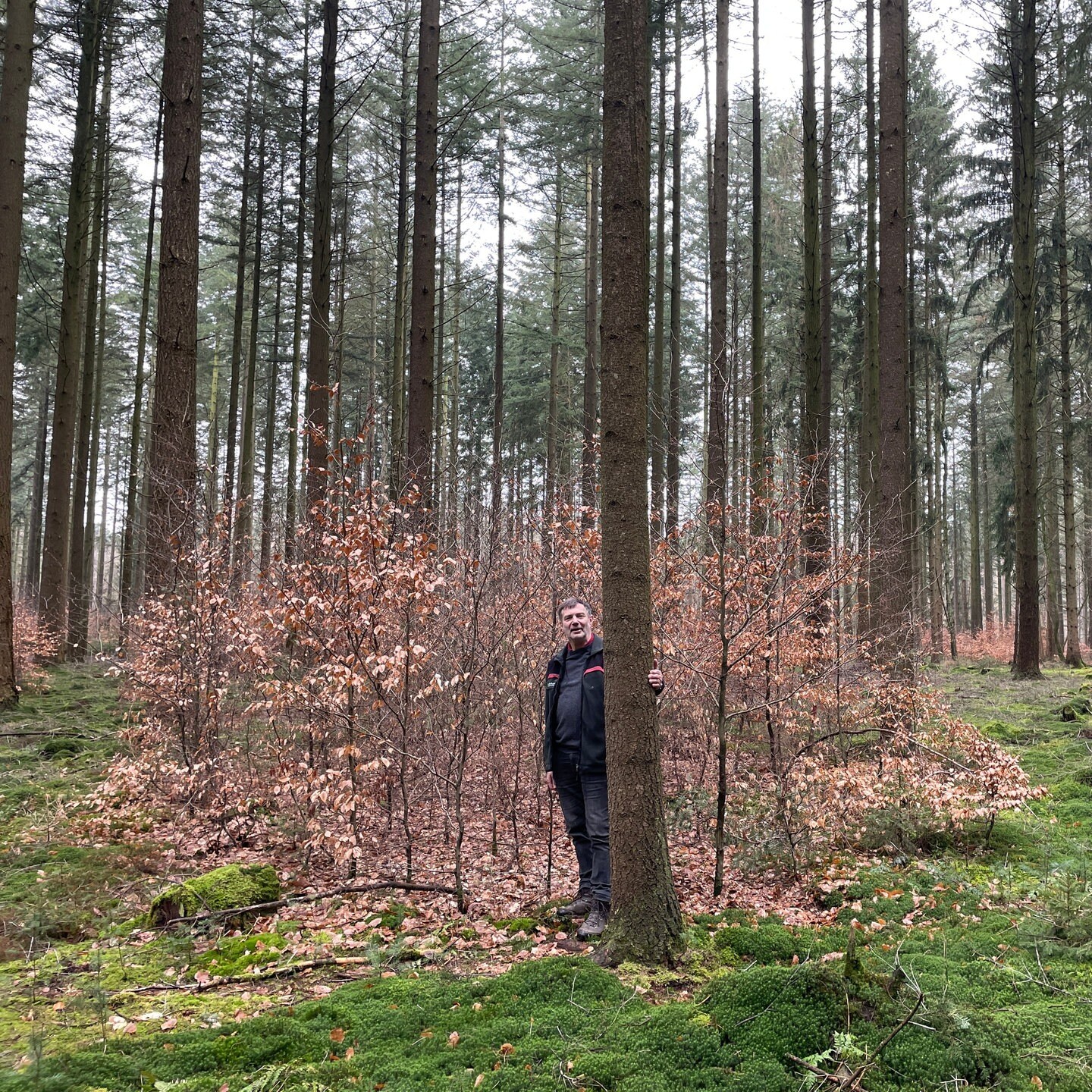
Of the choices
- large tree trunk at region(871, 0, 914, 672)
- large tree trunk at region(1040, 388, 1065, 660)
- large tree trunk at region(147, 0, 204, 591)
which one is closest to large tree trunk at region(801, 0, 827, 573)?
large tree trunk at region(871, 0, 914, 672)

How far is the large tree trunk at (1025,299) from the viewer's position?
44.7 ft

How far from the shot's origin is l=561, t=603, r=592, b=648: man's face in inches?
199

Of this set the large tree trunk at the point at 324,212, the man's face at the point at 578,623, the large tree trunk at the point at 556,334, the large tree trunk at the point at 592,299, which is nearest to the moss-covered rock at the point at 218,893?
the man's face at the point at 578,623

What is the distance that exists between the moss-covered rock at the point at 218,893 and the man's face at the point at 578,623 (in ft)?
9.36

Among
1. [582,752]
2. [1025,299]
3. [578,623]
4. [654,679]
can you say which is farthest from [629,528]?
[1025,299]

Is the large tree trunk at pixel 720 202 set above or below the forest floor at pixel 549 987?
above

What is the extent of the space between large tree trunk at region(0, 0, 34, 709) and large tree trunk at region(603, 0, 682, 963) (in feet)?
28.7

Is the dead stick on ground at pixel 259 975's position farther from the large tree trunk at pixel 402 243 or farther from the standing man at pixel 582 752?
the large tree trunk at pixel 402 243

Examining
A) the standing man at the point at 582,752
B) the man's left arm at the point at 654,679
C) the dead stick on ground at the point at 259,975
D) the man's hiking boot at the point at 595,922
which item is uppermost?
the man's left arm at the point at 654,679

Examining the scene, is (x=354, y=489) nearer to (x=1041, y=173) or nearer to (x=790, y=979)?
(x=790, y=979)

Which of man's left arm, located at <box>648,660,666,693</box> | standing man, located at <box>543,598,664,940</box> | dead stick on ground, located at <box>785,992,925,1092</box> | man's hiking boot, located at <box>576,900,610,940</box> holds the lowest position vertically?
man's hiking boot, located at <box>576,900,610,940</box>

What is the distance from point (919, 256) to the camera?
20.8 metres

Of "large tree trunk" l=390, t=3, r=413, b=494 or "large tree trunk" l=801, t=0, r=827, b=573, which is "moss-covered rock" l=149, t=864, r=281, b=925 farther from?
"large tree trunk" l=390, t=3, r=413, b=494

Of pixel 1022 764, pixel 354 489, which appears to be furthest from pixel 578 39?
pixel 1022 764
